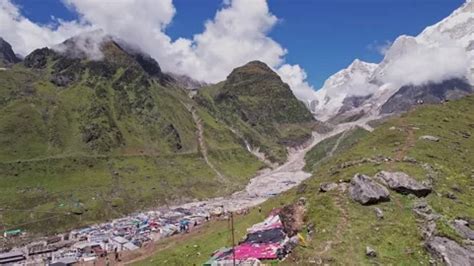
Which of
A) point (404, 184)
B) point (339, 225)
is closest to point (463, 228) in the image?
point (404, 184)

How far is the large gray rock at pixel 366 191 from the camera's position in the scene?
173 ft

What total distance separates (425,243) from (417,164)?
2182 centimetres

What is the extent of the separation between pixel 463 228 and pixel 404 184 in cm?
914

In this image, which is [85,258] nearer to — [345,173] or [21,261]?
[21,261]

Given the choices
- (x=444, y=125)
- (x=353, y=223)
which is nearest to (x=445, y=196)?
(x=353, y=223)

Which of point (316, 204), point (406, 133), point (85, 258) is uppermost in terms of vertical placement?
point (406, 133)

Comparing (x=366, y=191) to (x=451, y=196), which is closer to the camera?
(x=366, y=191)

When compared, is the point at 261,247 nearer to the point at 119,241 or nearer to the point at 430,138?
the point at 430,138

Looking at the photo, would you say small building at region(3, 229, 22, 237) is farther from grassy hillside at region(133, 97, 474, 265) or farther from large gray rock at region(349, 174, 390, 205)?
large gray rock at region(349, 174, 390, 205)

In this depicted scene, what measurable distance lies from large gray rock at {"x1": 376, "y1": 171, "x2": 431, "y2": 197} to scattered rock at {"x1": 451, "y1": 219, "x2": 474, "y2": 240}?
21.7ft

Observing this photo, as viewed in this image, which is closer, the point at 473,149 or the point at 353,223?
the point at 353,223

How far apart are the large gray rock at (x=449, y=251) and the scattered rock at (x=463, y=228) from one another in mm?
2764

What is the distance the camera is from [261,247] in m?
49.9

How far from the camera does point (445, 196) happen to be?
55750 mm
